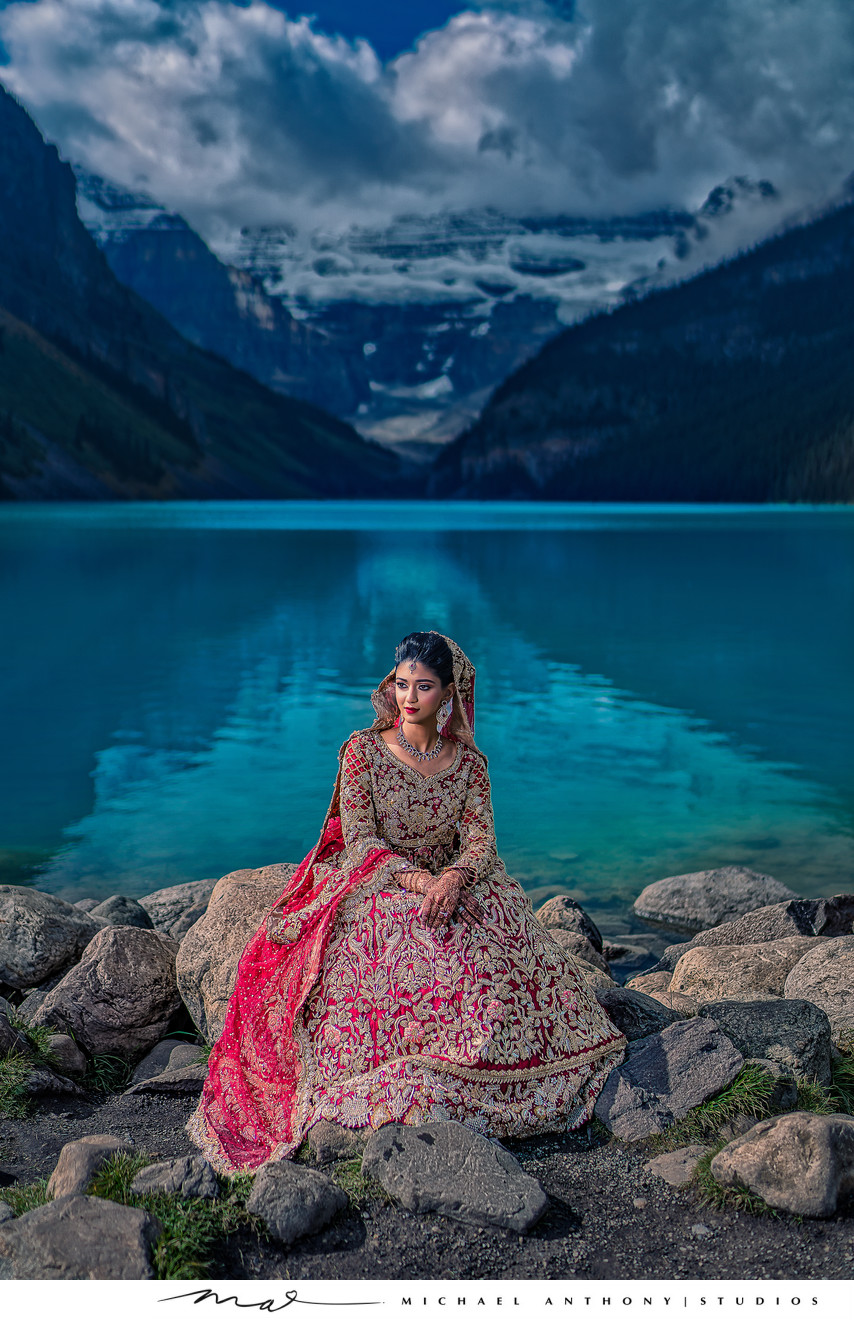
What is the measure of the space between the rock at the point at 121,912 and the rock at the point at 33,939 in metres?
0.96

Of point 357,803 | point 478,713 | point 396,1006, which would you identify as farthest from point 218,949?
point 478,713

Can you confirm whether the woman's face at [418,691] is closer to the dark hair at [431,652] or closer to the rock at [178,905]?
the dark hair at [431,652]

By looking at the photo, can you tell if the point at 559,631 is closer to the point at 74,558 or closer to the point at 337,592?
the point at 337,592

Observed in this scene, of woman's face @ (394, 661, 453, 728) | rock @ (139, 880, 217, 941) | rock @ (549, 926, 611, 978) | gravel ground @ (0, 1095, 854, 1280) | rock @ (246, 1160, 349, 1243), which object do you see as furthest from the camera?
rock @ (139, 880, 217, 941)

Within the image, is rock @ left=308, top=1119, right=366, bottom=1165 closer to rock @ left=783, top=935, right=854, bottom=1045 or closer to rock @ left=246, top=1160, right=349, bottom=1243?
rock @ left=246, top=1160, right=349, bottom=1243

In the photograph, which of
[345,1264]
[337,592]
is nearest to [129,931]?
[345,1264]

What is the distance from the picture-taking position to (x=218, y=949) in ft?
21.8

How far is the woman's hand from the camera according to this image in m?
5.12

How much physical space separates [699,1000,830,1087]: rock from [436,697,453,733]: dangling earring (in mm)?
2082

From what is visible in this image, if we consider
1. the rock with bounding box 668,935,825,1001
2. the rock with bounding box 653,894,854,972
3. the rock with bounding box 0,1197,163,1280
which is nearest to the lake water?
the rock with bounding box 653,894,854,972

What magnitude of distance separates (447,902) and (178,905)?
565 centimetres

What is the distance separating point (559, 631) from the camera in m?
37.0

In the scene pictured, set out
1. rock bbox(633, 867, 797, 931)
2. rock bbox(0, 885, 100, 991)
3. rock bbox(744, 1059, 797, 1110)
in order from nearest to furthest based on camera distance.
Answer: rock bbox(744, 1059, 797, 1110)
rock bbox(0, 885, 100, 991)
rock bbox(633, 867, 797, 931)

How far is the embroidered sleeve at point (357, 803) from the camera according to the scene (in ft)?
18.2
